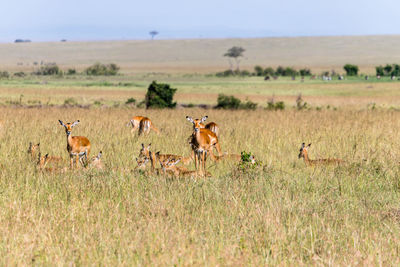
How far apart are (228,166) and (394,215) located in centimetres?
473

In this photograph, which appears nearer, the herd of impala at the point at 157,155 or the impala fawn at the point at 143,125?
the herd of impala at the point at 157,155

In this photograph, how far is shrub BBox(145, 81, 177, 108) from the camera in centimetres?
2956

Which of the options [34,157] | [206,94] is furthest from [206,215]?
[206,94]

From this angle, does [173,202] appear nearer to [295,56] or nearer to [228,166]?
[228,166]

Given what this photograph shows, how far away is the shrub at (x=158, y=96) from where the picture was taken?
29562mm

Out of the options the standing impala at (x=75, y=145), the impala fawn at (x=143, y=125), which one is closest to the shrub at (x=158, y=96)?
the impala fawn at (x=143, y=125)

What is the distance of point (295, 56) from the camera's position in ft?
579

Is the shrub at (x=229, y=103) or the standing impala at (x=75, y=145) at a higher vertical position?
the standing impala at (x=75, y=145)

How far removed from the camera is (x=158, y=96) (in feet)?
97.9

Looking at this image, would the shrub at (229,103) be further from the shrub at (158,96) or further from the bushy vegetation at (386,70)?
the bushy vegetation at (386,70)

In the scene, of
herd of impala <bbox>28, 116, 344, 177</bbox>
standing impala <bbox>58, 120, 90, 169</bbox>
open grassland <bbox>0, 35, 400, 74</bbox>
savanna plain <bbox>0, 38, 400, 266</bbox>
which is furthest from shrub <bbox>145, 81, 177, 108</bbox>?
open grassland <bbox>0, 35, 400, 74</bbox>

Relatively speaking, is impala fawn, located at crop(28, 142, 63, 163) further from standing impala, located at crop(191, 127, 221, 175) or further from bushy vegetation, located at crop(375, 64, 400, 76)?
bushy vegetation, located at crop(375, 64, 400, 76)

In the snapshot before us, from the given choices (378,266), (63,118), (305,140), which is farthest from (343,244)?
(63,118)

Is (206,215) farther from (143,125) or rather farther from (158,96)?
(158,96)
